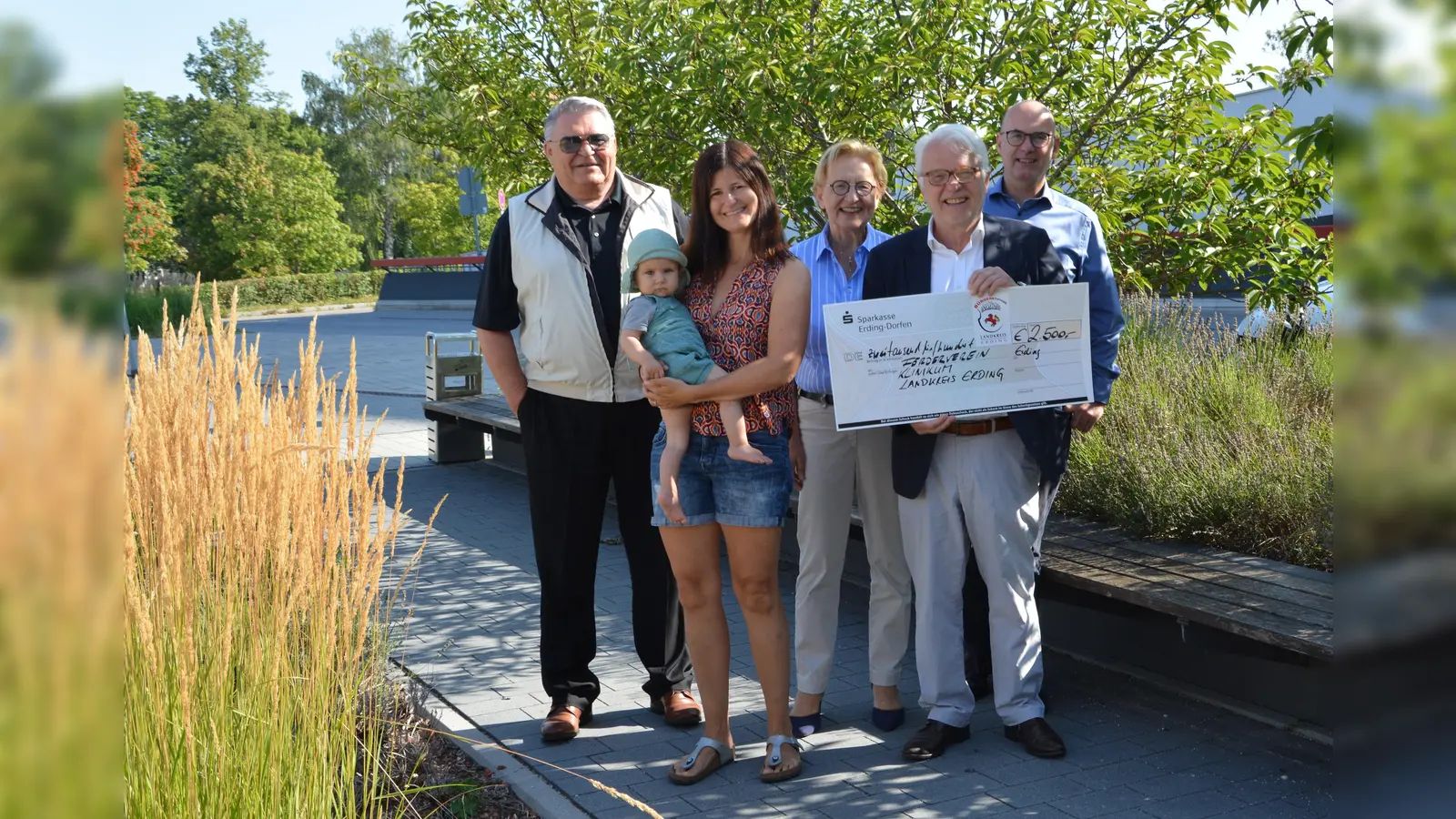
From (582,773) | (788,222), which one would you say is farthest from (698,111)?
(582,773)

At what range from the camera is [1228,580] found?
15.1 ft

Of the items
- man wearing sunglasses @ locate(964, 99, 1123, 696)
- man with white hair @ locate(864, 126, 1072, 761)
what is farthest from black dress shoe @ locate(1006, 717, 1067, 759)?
man wearing sunglasses @ locate(964, 99, 1123, 696)

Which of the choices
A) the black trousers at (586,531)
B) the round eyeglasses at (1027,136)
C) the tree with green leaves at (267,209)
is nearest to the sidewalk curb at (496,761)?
the black trousers at (586,531)

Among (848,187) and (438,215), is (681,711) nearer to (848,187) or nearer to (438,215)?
(848,187)

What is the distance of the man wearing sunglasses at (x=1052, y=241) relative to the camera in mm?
4613

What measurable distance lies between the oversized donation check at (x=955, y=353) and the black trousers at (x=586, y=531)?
0.84 metres

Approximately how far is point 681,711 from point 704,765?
0.54 meters

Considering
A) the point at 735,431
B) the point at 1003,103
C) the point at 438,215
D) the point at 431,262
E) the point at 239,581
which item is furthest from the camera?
the point at 438,215

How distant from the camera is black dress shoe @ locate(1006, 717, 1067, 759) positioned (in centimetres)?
433

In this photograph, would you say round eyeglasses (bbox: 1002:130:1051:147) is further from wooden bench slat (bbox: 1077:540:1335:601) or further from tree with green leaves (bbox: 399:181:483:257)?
tree with green leaves (bbox: 399:181:483:257)

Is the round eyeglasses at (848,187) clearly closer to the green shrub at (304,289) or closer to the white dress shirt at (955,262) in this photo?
the white dress shirt at (955,262)

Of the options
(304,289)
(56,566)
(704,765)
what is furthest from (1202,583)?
(304,289)

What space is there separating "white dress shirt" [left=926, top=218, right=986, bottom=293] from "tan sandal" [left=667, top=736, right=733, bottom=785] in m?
1.73

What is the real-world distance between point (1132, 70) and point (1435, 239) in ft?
22.2
